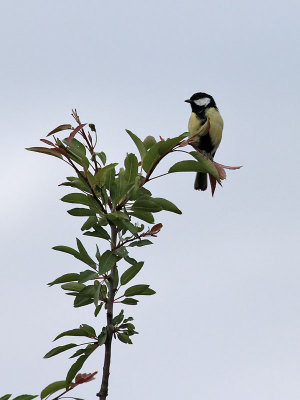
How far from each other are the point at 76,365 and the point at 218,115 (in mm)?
5456

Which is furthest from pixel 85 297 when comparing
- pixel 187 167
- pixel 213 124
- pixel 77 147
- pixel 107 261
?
pixel 213 124

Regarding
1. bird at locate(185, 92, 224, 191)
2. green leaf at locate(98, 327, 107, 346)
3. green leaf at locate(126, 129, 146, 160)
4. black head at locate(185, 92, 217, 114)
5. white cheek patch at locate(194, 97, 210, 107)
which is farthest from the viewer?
white cheek patch at locate(194, 97, 210, 107)

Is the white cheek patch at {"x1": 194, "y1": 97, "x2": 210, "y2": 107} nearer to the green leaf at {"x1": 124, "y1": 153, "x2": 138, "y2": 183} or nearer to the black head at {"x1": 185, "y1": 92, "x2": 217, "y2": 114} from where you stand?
the black head at {"x1": 185, "y1": 92, "x2": 217, "y2": 114}

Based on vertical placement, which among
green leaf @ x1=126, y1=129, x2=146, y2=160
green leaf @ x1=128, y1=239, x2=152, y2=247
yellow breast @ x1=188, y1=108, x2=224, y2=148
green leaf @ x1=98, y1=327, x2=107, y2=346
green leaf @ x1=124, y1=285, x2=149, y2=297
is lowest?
green leaf @ x1=98, y1=327, x2=107, y2=346

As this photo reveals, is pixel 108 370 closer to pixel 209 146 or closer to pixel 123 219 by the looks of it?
pixel 123 219

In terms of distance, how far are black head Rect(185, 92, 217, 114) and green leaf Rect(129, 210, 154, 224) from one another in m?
5.24

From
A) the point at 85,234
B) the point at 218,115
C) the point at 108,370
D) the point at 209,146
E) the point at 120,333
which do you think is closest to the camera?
the point at 108,370

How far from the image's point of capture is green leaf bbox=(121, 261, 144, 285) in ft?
10.1

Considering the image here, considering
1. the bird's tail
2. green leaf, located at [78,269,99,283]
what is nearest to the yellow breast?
the bird's tail

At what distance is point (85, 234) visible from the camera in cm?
303

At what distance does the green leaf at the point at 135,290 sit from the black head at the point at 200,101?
5.41m

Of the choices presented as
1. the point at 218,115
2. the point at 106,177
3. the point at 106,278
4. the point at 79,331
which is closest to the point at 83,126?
the point at 106,177

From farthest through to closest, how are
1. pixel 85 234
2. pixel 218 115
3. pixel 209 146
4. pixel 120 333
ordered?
pixel 218 115 < pixel 209 146 < pixel 85 234 < pixel 120 333

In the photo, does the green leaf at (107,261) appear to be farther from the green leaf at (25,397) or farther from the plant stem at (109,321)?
the green leaf at (25,397)
